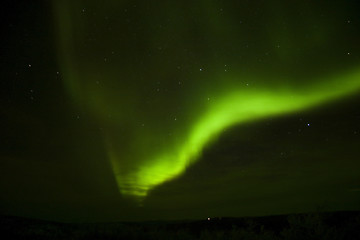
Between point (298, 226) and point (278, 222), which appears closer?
point (298, 226)

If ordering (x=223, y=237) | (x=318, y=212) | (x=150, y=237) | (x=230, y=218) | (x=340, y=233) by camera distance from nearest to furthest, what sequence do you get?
(x=340, y=233)
(x=318, y=212)
(x=223, y=237)
(x=150, y=237)
(x=230, y=218)

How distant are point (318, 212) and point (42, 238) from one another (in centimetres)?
1169

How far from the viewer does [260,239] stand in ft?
34.2

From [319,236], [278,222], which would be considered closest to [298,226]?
[319,236]

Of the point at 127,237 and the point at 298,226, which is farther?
the point at 127,237

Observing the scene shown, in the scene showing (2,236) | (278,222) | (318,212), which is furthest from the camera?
(278,222)

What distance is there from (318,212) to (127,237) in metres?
7.50

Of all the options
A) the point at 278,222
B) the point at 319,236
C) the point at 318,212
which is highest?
the point at 278,222

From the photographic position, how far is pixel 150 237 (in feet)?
39.7

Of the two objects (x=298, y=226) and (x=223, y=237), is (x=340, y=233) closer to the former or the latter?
(x=298, y=226)

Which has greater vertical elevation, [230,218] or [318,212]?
[230,218]

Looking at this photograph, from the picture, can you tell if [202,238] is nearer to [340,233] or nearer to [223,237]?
[223,237]

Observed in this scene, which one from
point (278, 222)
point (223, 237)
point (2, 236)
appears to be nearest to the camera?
point (223, 237)

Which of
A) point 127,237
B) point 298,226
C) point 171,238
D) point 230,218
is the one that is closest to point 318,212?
point 298,226
